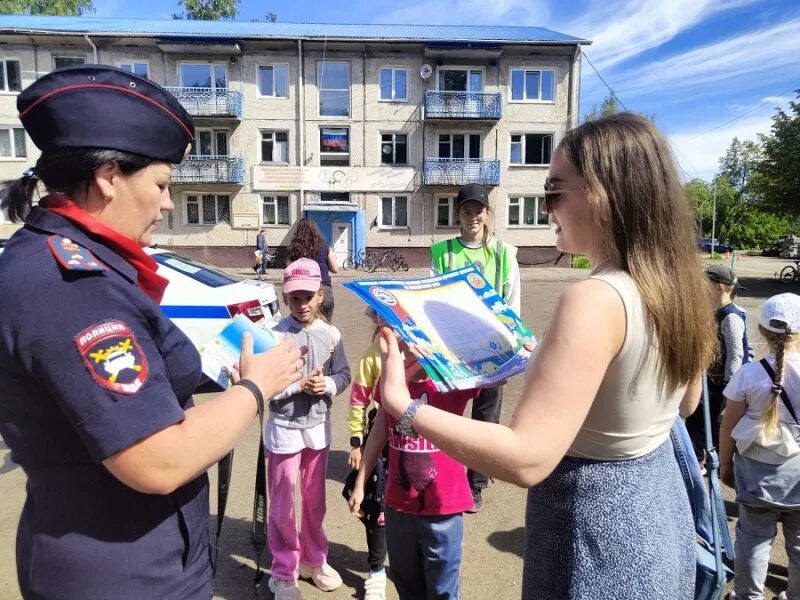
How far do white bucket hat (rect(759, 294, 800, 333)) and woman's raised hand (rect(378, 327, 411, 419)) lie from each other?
2.17m

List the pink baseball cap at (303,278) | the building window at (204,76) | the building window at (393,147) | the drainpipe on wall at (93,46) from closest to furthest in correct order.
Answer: the pink baseball cap at (303,278)
the drainpipe on wall at (93,46)
the building window at (204,76)
the building window at (393,147)

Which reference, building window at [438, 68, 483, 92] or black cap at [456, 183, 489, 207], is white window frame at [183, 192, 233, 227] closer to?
building window at [438, 68, 483, 92]

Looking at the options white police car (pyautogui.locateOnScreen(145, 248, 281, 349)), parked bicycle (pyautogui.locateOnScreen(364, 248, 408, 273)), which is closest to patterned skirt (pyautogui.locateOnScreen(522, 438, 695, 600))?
white police car (pyautogui.locateOnScreen(145, 248, 281, 349))

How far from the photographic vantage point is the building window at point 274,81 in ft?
78.3

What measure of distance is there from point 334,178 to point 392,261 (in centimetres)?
459

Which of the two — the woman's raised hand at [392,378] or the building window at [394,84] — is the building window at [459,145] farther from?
the woman's raised hand at [392,378]

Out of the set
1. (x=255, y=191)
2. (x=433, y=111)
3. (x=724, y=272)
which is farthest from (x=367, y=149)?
(x=724, y=272)

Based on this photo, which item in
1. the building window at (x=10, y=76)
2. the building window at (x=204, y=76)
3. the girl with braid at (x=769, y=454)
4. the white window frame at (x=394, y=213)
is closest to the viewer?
the girl with braid at (x=769, y=454)

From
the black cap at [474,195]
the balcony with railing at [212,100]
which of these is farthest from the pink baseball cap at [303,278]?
the balcony with railing at [212,100]

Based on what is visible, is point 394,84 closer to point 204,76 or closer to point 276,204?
point 276,204

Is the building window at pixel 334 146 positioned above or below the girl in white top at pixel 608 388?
above

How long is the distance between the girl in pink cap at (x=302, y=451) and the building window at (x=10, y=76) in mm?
27514

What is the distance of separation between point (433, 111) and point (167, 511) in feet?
79.8

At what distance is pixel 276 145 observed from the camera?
24188mm
